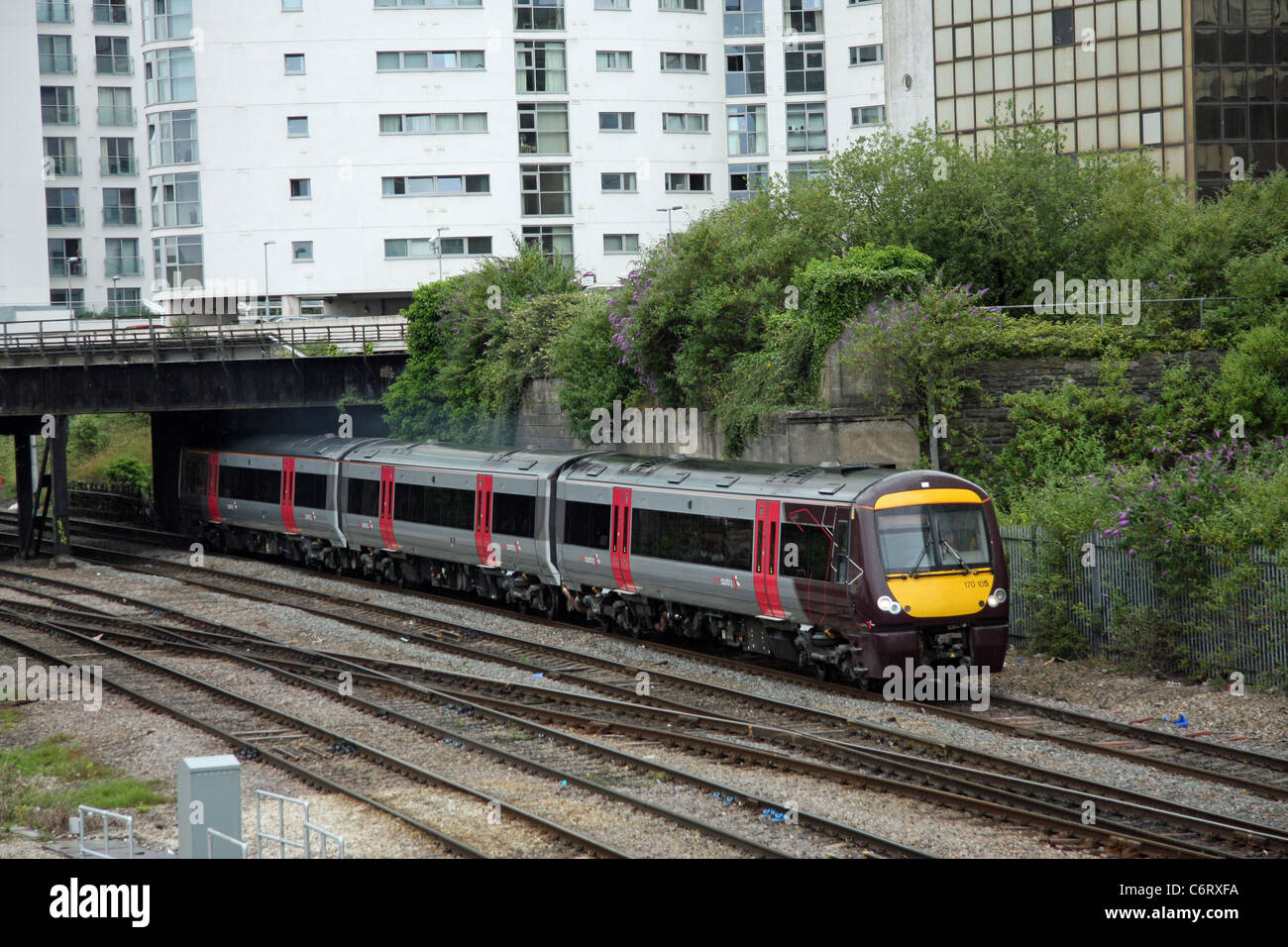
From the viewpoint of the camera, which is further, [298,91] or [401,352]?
[298,91]

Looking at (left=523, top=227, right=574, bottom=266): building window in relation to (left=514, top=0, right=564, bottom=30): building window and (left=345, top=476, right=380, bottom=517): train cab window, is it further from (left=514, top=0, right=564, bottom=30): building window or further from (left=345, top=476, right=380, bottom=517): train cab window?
(left=345, top=476, right=380, bottom=517): train cab window

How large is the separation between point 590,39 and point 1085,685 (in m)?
39.4

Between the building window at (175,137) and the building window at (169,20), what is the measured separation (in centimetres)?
272

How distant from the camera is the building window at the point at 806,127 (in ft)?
183

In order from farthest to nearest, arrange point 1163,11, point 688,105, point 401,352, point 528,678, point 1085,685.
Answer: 1. point 688,105
2. point 1163,11
3. point 401,352
4. point 528,678
5. point 1085,685

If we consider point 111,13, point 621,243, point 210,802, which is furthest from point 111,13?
point 210,802

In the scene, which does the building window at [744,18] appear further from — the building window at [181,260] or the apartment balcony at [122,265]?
the apartment balcony at [122,265]

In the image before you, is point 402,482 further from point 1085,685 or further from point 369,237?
point 369,237

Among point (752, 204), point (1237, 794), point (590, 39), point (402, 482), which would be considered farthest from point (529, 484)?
point (590, 39)

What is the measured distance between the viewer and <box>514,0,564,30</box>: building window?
1999 inches

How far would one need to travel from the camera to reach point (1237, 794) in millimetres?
12453

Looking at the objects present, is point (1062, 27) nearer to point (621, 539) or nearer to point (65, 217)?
point (621, 539)

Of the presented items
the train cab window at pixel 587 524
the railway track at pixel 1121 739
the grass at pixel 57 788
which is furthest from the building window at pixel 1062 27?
the grass at pixel 57 788

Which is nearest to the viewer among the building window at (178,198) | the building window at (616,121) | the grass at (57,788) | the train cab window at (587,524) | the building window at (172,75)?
the grass at (57,788)
